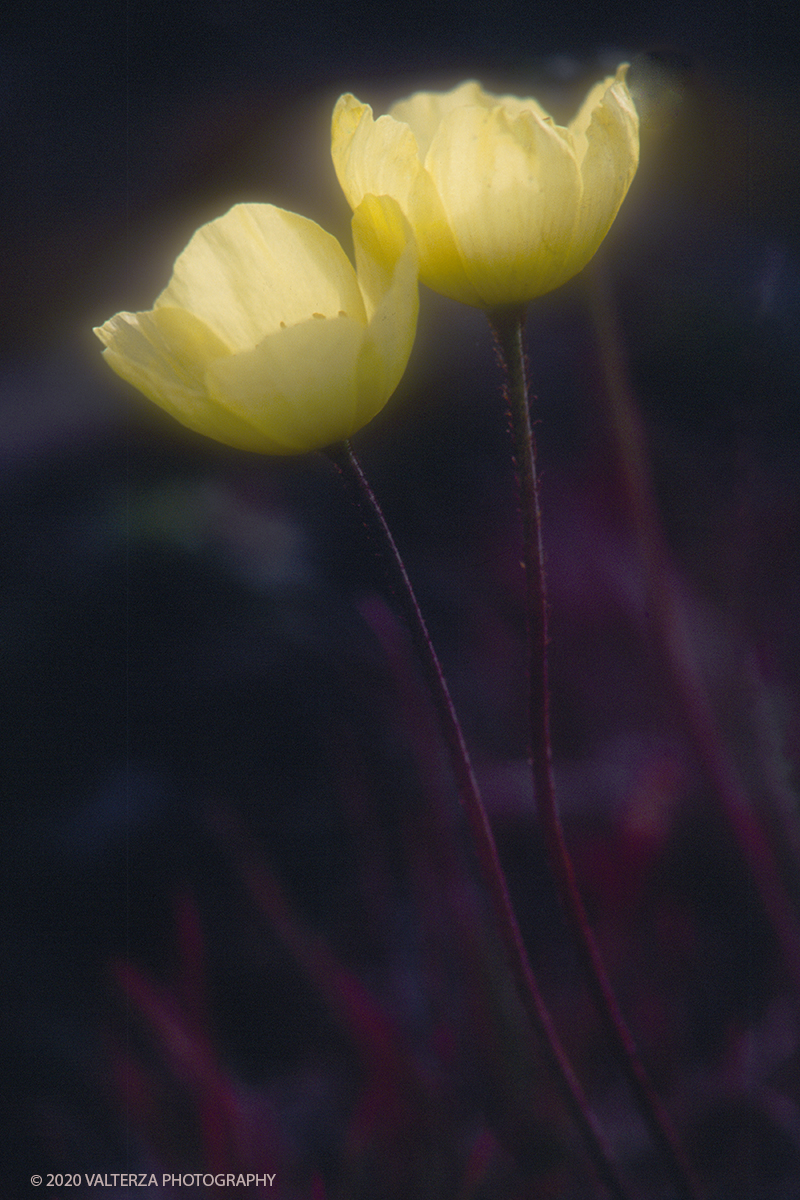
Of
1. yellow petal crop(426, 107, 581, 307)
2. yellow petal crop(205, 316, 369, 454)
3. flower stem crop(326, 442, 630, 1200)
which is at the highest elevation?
yellow petal crop(426, 107, 581, 307)

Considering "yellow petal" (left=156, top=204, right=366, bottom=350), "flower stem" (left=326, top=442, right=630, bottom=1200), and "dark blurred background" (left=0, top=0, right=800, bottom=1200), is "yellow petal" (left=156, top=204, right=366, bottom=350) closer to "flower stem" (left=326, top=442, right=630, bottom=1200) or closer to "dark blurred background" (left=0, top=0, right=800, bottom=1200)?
"flower stem" (left=326, top=442, right=630, bottom=1200)

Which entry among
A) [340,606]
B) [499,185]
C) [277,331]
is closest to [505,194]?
[499,185]

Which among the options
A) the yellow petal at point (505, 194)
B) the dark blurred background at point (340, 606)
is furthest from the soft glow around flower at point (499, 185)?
the dark blurred background at point (340, 606)

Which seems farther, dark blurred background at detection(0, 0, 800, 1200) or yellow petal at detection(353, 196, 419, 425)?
dark blurred background at detection(0, 0, 800, 1200)

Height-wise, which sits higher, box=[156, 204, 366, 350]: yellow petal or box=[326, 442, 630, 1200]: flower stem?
box=[156, 204, 366, 350]: yellow petal

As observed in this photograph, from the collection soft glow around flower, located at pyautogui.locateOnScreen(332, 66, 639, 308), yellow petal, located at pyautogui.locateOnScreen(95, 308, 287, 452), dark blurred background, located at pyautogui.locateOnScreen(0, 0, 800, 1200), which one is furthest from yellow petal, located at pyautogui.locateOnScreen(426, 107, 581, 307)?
dark blurred background, located at pyautogui.locateOnScreen(0, 0, 800, 1200)

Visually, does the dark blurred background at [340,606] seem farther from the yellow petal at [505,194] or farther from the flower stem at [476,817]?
the yellow petal at [505,194]

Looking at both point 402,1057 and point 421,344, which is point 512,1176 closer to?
point 402,1057
